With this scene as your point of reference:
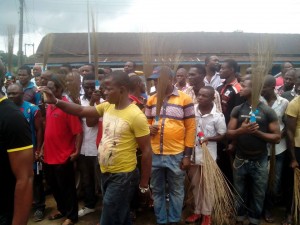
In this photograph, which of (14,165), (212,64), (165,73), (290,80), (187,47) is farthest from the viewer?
(187,47)

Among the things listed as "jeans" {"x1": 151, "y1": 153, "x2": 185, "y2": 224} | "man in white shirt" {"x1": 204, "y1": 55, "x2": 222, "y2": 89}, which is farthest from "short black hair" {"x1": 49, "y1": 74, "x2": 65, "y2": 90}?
"man in white shirt" {"x1": 204, "y1": 55, "x2": 222, "y2": 89}

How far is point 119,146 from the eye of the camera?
9.66 feet

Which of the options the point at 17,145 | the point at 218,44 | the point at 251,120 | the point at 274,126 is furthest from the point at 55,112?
the point at 218,44

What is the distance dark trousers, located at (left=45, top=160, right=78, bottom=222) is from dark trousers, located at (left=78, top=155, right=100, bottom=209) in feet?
1.08

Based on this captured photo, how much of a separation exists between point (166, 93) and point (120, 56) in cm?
1757

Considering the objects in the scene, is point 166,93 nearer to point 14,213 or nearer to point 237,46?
point 14,213

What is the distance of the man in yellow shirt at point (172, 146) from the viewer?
150 inches

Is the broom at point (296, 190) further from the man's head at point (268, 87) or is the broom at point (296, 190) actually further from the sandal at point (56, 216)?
the sandal at point (56, 216)

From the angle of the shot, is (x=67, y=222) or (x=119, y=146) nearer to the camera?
(x=119, y=146)

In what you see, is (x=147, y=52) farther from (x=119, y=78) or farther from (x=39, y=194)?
(x=39, y=194)

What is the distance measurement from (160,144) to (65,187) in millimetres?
1423

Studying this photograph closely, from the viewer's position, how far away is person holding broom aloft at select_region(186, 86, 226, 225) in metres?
4.04

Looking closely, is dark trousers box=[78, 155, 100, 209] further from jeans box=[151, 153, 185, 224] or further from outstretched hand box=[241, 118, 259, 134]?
outstretched hand box=[241, 118, 259, 134]

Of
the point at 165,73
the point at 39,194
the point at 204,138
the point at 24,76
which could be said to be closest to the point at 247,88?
the point at 204,138
